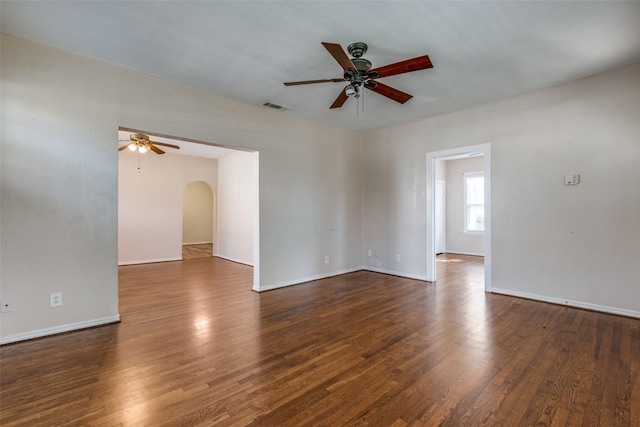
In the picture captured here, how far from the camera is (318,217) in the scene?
17.4ft

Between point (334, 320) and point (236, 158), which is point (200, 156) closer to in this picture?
point (236, 158)

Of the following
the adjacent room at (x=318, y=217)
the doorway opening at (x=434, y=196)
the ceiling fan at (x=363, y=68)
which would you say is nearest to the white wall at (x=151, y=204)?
the adjacent room at (x=318, y=217)

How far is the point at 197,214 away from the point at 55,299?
8531 millimetres

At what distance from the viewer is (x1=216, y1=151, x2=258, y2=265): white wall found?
6.93m

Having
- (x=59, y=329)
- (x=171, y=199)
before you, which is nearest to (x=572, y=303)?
(x=59, y=329)

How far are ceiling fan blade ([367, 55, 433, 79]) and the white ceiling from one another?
0.97 feet

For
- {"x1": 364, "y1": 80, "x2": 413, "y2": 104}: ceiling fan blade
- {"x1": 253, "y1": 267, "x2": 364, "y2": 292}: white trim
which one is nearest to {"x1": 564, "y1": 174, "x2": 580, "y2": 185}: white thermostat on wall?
{"x1": 364, "y1": 80, "x2": 413, "y2": 104}: ceiling fan blade

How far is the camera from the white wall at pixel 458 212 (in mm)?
8094

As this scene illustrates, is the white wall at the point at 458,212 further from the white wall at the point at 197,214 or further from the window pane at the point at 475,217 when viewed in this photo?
the white wall at the point at 197,214

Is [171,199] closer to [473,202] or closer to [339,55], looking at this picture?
[339,55]

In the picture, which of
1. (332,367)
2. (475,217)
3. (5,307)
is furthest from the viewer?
(475,217)

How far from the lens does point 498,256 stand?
426 cm

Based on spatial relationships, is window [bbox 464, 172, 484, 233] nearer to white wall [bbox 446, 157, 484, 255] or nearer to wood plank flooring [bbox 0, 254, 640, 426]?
white wall [bbox 446, 157, 484, 255]

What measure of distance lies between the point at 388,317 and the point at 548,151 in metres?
3.05
